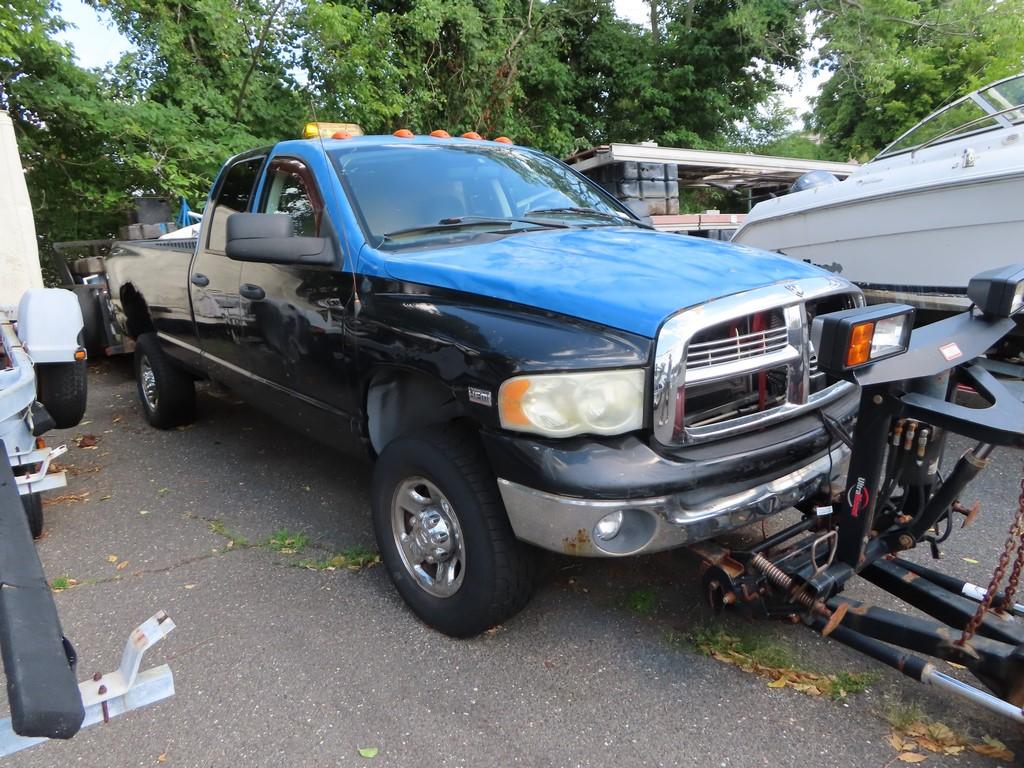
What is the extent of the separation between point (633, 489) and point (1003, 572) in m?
1.00

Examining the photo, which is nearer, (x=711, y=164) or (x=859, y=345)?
(x=859, y=345)

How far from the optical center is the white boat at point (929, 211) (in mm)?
4387

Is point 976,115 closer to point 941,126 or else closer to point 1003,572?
point 941,126

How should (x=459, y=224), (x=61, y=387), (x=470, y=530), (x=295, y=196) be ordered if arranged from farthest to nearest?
(x=61, y=387) → (x=295, y=196) → (x=459, y=224) → (x=470, y=530)

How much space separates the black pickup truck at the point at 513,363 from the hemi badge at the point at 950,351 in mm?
565

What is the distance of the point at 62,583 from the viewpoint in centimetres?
348

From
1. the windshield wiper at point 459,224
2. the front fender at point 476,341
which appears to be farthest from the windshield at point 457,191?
the front fender at point 476,341

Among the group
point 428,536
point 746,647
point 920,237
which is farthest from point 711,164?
point 428,536

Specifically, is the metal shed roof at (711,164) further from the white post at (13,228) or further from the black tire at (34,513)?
the black tire at (34,513)

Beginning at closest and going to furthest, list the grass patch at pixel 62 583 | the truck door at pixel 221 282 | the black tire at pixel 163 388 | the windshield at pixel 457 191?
the windshield at pixel 457 191
the grass patch at pixel 62 583
the truck door at pixel 221 282
the black tire at pixel 163 388

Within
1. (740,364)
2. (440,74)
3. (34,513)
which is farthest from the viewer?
(440,74)

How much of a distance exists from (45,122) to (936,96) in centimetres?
2132

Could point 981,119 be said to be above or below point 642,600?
above

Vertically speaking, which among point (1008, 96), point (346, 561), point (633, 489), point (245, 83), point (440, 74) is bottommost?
point (346, 561)
